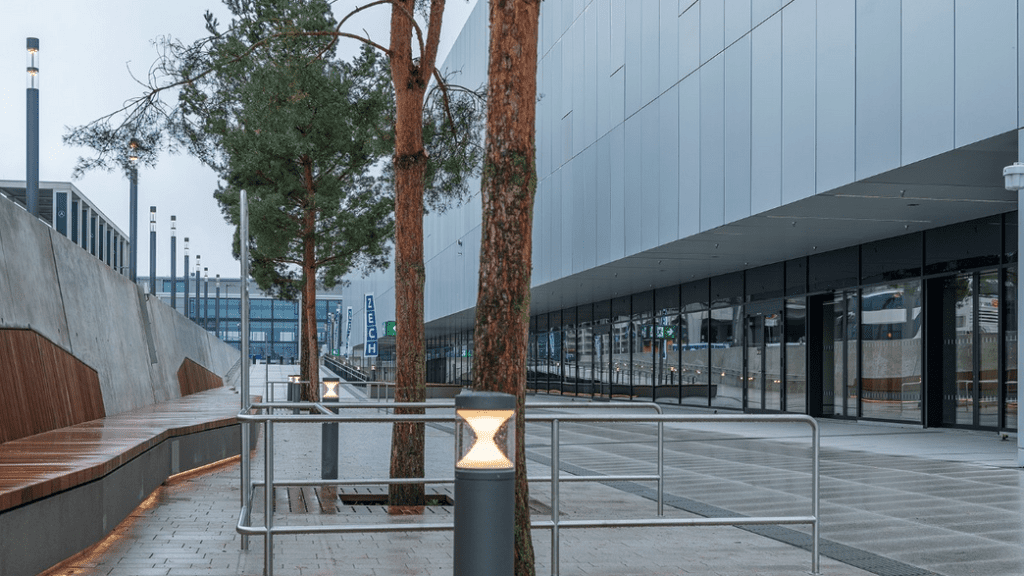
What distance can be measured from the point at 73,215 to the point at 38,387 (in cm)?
4662

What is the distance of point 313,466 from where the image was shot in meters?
13.1

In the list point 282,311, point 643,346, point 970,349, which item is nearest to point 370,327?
point 643,346

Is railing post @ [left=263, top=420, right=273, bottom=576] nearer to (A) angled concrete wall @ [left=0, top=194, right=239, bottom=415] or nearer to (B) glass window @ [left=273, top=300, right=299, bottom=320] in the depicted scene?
(A) angled concrete wall @ [left=0, top=194, right=239, bottom=415]

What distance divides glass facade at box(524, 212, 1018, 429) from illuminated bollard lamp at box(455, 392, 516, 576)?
1537 centimetres

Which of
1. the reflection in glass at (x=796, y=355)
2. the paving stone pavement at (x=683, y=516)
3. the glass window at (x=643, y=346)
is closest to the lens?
the paving stone pavement at (x=683, y=516)

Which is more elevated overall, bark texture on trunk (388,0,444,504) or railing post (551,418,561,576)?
bark texture on trunk (388,0,444,504)

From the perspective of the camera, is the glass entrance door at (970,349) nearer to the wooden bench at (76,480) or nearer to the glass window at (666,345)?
the glass window at (666,345)

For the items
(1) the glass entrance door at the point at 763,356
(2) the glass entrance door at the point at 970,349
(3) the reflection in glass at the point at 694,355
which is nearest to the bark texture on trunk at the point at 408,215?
(2) the glass entrance door at the point at 970,349

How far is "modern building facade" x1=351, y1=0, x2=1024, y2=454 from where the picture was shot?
14.0 m

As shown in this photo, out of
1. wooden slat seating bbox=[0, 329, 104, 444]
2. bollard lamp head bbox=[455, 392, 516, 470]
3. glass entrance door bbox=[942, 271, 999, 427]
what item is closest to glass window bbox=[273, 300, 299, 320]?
glass entrance door bbox=[942, 271, 999, 427]

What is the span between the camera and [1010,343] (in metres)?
17.1

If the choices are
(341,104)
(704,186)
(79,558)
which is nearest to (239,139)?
(704,186)

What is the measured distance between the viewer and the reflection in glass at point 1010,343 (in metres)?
17.0

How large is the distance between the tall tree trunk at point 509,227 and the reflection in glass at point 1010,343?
1409 cm
